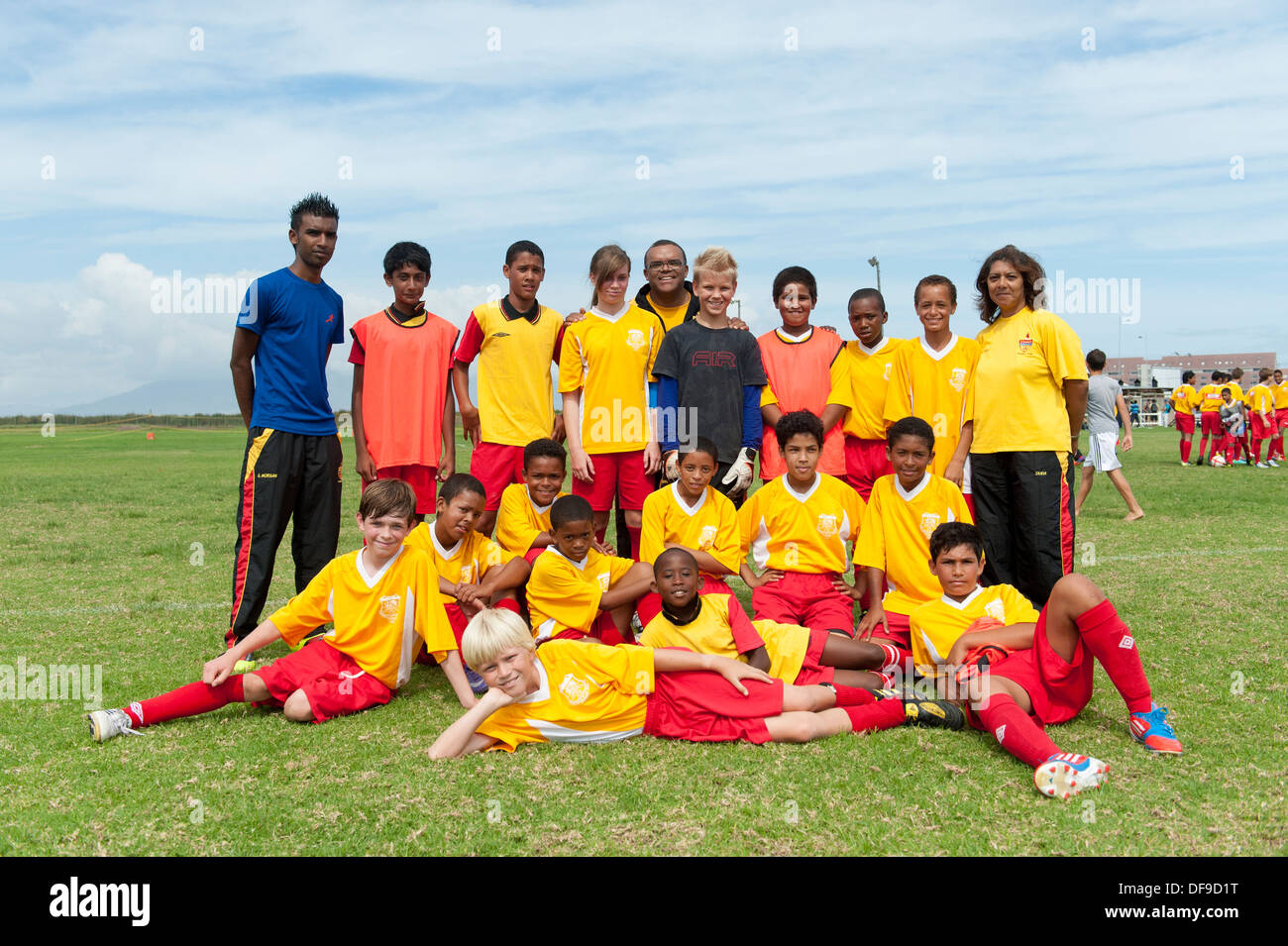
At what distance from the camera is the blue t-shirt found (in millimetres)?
5379

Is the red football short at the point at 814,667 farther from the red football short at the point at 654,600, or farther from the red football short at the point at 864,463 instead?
the red football short at the point at 864,463

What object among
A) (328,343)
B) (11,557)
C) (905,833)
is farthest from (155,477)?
(905,833)

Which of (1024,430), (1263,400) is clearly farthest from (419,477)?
(1263,400)

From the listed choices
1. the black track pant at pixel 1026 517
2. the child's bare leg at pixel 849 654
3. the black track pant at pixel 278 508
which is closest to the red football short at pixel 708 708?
the child's bare leg at pixel 849 654

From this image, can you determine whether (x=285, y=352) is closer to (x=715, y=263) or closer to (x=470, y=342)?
(x=470, y=342)

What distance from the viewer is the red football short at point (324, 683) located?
428cm

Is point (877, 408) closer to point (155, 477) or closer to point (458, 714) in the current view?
point (458, 714)

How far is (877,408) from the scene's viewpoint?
577 cm

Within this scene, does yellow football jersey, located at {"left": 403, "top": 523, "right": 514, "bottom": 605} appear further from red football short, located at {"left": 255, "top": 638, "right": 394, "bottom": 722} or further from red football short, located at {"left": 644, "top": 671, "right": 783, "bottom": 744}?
red football short, located at {"left": 644, "top": 671, "right": 783, "bottom": 744}

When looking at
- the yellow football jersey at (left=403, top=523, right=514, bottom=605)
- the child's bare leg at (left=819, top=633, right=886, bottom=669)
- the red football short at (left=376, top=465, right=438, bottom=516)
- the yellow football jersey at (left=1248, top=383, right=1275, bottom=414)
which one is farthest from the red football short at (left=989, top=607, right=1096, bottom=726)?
the yellow football jersey at (left=1248, top=383, right=1275, bottom=414)

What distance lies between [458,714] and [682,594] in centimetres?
122

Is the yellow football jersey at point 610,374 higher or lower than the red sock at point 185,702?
higher

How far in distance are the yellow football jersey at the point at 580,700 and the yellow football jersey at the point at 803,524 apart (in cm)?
142

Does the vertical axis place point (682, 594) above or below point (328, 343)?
below
